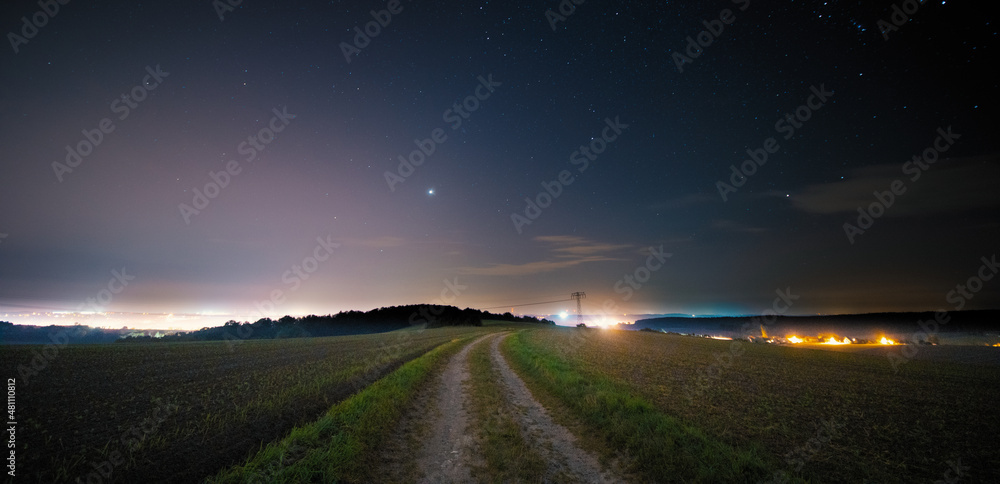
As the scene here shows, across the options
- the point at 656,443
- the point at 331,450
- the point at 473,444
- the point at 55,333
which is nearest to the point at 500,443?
the point at 473,444

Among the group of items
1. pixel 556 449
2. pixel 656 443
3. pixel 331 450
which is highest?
pixel 331 450

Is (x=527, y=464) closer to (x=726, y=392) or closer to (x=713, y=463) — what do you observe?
(x=713, y=463)

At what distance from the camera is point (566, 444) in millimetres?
8672

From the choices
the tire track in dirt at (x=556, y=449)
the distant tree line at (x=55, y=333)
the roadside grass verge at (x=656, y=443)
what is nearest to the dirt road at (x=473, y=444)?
the tire track in dirt at (x=556, y=449)

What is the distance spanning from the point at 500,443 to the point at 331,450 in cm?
389

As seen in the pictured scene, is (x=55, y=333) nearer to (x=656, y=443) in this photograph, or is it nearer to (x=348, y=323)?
(x=348, y=323)

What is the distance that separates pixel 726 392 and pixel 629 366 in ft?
25.0

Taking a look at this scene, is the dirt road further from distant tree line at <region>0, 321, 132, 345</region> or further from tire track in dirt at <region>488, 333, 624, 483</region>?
distant tree line at <region>0, 321, 132, 345</region>

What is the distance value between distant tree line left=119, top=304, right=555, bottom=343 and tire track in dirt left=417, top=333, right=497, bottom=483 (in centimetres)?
9581

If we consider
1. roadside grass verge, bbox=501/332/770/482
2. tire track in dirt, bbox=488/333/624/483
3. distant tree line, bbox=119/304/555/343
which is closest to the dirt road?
tire track in dirt, bbox=488/333/624/483

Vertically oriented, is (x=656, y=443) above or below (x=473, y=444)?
above

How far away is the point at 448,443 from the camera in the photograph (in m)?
8.73

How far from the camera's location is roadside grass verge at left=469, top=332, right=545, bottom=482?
22.9 ft

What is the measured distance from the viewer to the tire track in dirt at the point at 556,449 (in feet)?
22.7
